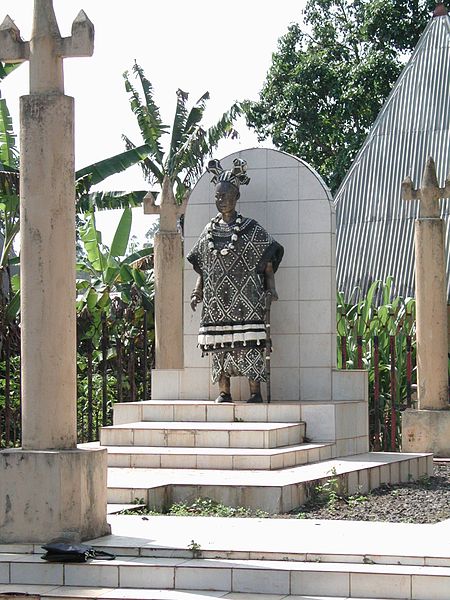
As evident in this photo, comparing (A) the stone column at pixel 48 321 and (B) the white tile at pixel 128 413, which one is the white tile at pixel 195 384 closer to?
(B) the white tile at pixel 128 413

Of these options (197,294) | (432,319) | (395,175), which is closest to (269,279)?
(197,294)

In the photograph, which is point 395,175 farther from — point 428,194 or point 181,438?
point 181,438

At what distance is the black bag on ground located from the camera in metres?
7.90

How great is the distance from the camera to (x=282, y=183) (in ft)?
46.9

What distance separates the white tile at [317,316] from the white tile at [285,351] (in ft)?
0.58

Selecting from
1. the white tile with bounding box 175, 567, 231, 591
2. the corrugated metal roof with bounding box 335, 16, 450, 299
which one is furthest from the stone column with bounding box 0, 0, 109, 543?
the corrugated metal roof with bounding box 335, 16, 450, 299

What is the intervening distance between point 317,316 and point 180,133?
51.6 feet

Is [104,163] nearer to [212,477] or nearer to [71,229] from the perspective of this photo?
[212,477]

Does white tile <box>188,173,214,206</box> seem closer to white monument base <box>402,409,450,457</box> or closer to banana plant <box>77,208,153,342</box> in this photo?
banana plant <box>77,208,153,342</box>

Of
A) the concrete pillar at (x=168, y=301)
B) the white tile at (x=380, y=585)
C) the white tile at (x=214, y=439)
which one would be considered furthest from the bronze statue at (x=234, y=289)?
the white tile at (x=380, y=585)

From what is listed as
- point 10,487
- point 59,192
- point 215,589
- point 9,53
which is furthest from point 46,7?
point 215,589

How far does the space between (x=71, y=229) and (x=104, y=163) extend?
990 cm

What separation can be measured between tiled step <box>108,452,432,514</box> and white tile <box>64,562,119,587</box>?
7.64 ft

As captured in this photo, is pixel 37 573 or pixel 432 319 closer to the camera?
pixel 37 573
